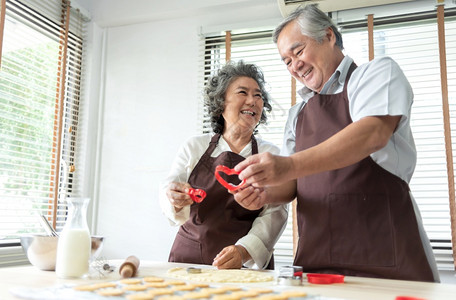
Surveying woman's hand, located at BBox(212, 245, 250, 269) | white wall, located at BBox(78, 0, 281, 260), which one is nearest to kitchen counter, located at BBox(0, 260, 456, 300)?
woman's hand, located at BBox(212, 245, 250, 269)

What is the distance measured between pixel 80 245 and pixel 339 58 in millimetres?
1205

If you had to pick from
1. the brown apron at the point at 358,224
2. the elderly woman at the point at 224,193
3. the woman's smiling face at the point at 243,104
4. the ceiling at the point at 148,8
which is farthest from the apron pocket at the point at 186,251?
the ceiling at the point at 148,8

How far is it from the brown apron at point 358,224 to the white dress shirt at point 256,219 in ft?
0.67

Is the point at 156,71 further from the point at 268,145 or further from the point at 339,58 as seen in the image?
the point at 339,58

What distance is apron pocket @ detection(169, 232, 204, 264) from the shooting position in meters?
1.82

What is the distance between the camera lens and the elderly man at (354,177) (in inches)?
48.1

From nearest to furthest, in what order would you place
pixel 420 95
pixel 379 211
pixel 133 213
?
1. pixel 379 211
2. pixel 420 95
3. pixel 133 213

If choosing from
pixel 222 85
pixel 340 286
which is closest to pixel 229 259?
pixel 340 286

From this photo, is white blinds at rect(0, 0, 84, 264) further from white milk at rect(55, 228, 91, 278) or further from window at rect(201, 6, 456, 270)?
white milk at rect(55, 228, 91, 278)

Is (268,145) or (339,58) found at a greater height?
(339,58)

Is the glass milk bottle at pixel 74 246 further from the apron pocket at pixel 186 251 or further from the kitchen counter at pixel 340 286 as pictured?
the apron pocket at pixel 186 251

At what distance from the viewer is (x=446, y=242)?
7.57 feet

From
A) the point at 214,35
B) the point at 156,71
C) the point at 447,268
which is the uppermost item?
the point at 214,35

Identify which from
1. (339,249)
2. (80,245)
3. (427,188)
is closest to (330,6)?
(427,188)
